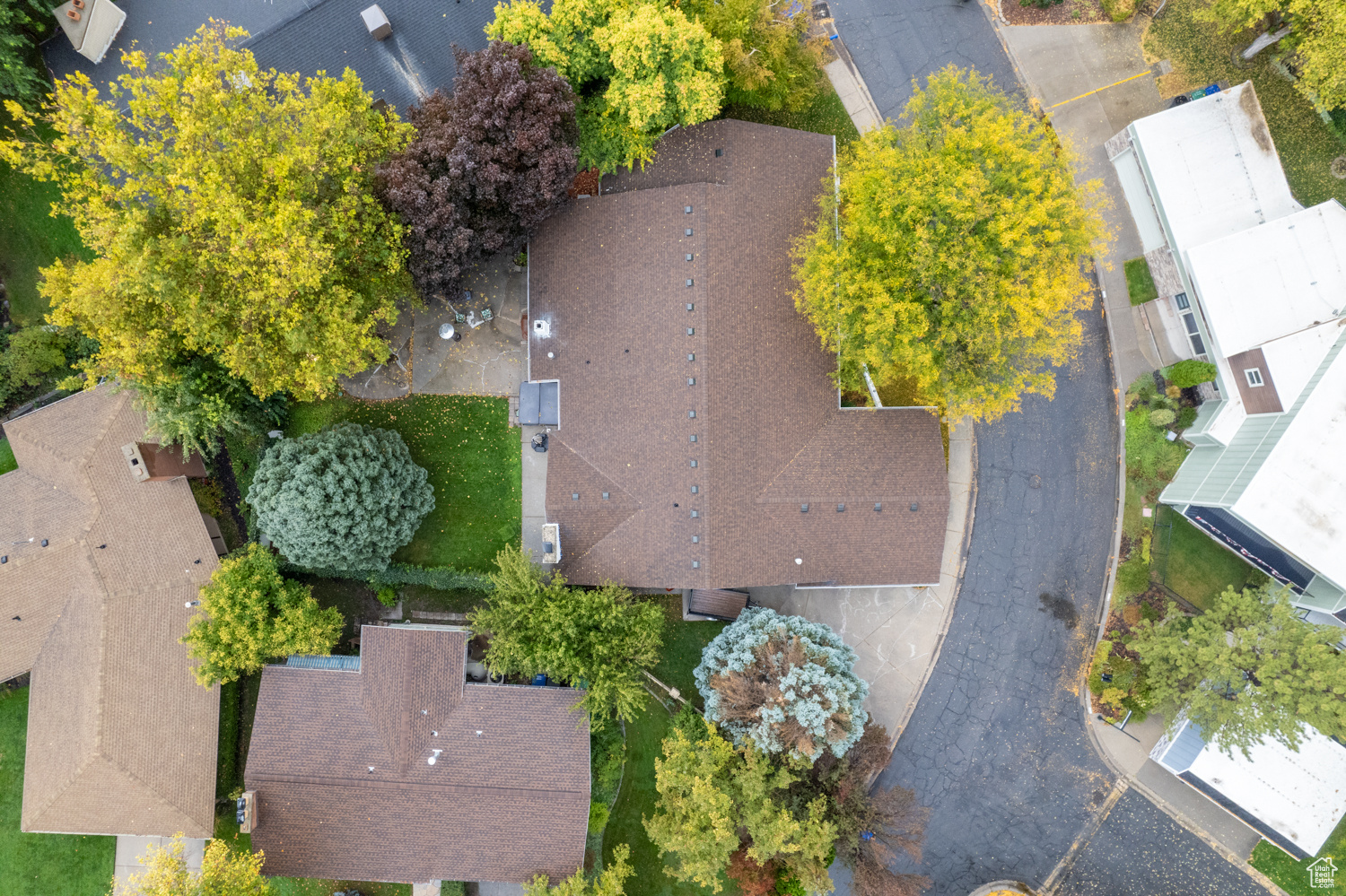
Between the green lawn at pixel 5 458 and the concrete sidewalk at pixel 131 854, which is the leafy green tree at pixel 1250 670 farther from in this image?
the green lawn at pixel 5 458

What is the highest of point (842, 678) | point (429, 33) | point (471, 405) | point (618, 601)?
point (429, 33)

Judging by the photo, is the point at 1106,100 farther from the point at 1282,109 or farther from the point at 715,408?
the point at 715,408

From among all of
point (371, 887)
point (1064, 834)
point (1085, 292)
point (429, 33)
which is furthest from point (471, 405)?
point (1064, 834)

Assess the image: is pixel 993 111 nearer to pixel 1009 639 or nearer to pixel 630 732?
pixel 1009 639

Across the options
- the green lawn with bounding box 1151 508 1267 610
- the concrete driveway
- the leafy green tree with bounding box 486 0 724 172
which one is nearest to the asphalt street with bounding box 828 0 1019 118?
the concrete driveway

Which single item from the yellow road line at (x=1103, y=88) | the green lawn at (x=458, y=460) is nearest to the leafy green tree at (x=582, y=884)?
the green lawn at (x=458, y=460)

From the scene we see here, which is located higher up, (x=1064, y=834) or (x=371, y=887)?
(x=1064, y=834)
